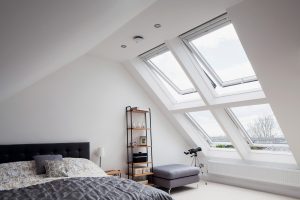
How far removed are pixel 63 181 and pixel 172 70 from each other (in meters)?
3.13

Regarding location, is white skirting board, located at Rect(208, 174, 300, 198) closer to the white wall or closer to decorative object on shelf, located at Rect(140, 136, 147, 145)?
the white wall

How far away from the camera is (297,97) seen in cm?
321

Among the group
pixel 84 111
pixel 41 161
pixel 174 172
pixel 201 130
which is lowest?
pixel 174 172

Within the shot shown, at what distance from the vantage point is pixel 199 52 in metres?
4.15

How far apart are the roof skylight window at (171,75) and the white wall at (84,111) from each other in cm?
58

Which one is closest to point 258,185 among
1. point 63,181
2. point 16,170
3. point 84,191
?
point 84,191

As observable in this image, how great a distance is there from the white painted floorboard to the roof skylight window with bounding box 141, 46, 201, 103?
1.92m

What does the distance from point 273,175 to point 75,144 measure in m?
Answer: 3.75

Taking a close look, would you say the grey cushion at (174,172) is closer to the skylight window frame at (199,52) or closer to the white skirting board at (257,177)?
the white skirting board at (257,177)

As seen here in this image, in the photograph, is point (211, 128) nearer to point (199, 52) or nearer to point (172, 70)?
point (172, 70)

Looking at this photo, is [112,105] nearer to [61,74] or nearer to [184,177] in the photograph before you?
[61,74]

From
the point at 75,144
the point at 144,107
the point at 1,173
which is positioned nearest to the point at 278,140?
the point at 144,107

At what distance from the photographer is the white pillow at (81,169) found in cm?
345

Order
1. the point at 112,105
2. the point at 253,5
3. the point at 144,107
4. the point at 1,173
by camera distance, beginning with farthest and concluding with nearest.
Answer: the point at 144,107
the point at 112,105
the point at 1,173
the point at 253,5
